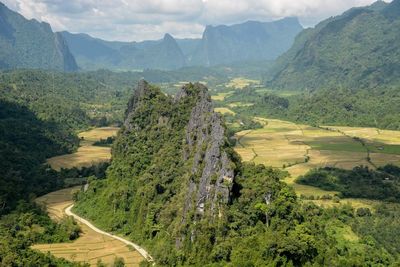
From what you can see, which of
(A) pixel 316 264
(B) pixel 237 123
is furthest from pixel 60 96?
(A) pixel 316 264

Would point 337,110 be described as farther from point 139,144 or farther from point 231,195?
point 231,195

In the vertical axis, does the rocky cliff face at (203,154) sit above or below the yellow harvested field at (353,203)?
above

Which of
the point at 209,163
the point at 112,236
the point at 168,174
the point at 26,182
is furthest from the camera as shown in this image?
the point at 26,182

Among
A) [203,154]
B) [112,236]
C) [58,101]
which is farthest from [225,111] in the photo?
[203,154]

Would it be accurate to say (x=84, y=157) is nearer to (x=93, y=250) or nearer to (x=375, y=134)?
(x=93, y=250)

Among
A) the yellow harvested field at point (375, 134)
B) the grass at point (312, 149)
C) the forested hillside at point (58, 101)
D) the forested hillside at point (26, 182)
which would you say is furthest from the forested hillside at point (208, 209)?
the forested hillside at point (58, 101)

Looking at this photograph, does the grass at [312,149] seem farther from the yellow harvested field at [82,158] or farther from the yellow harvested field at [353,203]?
the yellow harvested field at [82,158]

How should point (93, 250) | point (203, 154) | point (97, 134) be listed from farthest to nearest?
point (97, 134) < point (203, 154) < point (93, 250)
